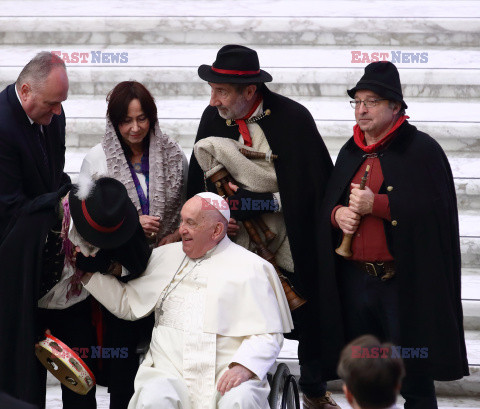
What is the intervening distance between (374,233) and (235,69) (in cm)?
104

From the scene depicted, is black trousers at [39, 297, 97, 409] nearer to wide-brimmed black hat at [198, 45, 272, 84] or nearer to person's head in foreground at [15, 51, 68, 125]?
person's head in foreground at [15, 51, 68, 125]

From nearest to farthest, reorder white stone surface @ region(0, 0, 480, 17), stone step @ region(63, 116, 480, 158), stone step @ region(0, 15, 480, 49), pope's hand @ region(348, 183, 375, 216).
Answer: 1. pope's hand @ region(348, 183, 375, 216)
2. stone step @ region(63, 116, 480, 158)
3. stone step @ region(0, 15, 480, 49)
4. white stone surface @ region(0, 0, 480, 17)

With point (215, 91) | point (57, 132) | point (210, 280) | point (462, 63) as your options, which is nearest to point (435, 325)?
point (210, 280)

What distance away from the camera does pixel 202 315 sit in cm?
462

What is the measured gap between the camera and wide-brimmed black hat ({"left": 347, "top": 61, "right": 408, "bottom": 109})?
4.58 m

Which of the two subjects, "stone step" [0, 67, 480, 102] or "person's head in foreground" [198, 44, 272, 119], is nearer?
"person's head in foreground" [198, 44, 272, 119]

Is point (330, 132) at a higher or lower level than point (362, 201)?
higher

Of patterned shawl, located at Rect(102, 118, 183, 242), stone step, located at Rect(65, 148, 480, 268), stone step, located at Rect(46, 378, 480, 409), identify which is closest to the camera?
patterned shawl, located at Rect(102, 118, 183, 242)

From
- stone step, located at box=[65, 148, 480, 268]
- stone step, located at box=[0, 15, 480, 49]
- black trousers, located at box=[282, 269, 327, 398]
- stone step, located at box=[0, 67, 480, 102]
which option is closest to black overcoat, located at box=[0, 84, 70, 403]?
black trousers, located at box=[282, 269, 327, 398]

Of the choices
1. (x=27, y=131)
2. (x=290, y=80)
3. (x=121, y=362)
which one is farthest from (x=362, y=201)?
(x=290, y=80)

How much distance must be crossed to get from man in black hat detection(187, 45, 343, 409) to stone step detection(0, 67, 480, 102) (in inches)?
102

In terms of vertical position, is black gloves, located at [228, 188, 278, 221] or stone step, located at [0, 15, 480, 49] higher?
stone step, located at [0, 15, 480, 49]

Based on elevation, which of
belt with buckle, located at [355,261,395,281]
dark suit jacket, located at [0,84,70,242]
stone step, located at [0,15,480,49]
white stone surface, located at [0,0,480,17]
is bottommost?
belt with buckle, located at [355,261,395,281]

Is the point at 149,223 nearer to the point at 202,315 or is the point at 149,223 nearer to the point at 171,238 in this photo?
the point at 171,238
